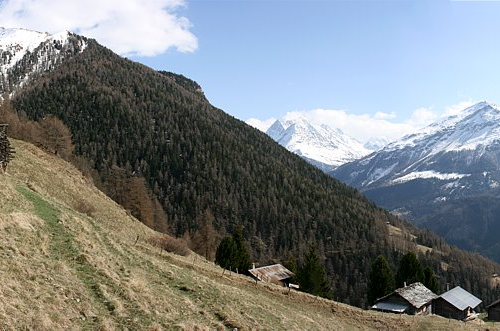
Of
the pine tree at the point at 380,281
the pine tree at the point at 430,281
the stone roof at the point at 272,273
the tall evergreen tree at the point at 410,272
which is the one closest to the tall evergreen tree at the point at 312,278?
the stone roof at the point at 272,273

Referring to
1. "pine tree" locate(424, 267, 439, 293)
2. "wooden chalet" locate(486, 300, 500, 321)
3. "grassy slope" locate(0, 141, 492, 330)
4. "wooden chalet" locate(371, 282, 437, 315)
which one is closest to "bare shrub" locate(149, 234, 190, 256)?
"grassy slope" locate(0, 141, 492, 330)

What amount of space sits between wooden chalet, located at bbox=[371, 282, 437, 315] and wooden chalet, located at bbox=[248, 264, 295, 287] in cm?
2304

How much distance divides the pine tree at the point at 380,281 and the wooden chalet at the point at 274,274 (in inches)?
704

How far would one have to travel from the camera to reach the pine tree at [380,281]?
92062 mm

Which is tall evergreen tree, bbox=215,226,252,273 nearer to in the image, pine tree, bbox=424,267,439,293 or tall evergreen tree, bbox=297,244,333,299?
tall evergreen tree, bbox=297,244,333,299

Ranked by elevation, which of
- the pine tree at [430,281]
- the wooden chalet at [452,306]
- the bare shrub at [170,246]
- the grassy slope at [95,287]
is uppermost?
the pine tree at [430,281]

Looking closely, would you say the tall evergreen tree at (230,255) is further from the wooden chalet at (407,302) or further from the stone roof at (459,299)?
the stone roof at (459,299)

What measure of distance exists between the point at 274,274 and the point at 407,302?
29927mm

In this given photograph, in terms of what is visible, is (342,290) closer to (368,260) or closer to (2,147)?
(368,260)

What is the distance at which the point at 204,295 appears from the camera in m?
30.8

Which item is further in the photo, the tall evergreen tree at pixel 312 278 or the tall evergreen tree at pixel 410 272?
the tall evergreen tree at pixel 410 272

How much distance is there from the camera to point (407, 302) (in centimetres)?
7444

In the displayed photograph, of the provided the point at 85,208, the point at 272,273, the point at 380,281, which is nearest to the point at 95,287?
the point at 85,208

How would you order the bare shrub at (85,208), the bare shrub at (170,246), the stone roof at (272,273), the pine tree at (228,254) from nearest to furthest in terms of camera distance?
the bare shrub at (85,208) < the bare shrub at (170,246) < the pine tree at (228,254) < the stone roof at (272,273)
